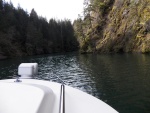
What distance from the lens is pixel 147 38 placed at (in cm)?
4794

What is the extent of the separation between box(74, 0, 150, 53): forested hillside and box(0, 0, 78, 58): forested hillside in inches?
1117

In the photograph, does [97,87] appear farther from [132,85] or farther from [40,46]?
[40,46]

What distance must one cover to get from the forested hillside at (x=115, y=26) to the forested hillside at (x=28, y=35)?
2836 cm

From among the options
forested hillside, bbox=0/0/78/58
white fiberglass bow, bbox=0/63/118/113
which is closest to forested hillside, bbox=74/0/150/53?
forested hillside, bbox=0/0/78/58

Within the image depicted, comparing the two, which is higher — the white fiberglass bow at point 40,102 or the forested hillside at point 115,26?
the forested hillside at point 115,26

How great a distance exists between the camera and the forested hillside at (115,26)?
165ft

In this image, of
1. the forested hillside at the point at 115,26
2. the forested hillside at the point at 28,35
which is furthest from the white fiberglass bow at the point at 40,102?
the forested hillside at the point at 28,35

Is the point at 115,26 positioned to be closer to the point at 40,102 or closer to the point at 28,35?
the point at 28,35

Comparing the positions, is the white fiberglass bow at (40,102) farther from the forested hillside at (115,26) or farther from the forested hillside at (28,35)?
the forested hillside at (28,35)

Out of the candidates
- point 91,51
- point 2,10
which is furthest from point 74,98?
point 2,10

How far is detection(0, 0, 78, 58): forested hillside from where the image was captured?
88.3 metres

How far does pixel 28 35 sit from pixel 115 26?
4720 cm

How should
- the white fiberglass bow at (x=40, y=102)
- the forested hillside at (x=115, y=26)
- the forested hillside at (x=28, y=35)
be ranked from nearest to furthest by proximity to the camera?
the white fiberglass bow at (x=40, y=102) → the forested hillside at (x=115, y=26) → the forested hillside at (x=28, y=35)

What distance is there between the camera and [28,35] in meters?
96.9
